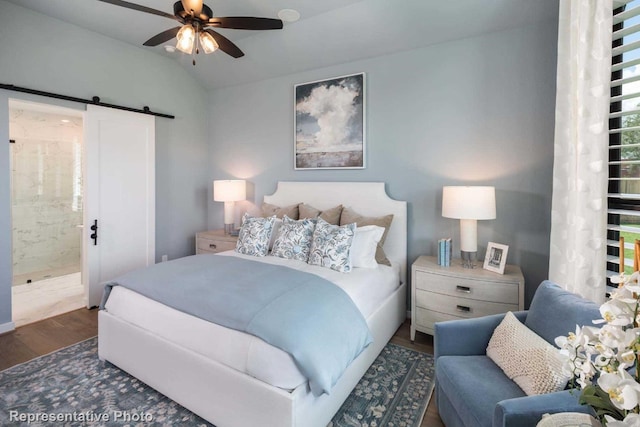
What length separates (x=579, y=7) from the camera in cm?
182

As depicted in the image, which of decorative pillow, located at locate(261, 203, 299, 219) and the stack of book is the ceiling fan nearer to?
decorative pillow, located at locate(261, 203, 299, 219)

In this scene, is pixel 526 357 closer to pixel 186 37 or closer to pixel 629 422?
pixel 629 422

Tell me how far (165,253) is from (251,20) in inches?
131

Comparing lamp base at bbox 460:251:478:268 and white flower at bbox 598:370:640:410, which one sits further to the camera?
lamp base at bbox 460:251:478:268

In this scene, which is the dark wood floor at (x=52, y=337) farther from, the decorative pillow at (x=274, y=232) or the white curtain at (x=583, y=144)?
the decorative pillow at (x=274, y=232)

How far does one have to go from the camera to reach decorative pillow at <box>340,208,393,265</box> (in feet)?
9.84

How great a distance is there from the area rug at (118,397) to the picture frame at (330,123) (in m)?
2.13

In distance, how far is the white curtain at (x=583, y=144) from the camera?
5.61 feet

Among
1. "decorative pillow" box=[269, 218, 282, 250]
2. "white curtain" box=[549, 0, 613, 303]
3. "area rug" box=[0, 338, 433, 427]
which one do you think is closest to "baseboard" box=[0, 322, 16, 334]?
"area rug" box=[0, 338, 433, 427]

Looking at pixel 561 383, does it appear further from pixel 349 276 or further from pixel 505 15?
pixel 505 15

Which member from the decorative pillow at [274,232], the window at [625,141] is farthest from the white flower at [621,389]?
the decorative pillow at [274,232]

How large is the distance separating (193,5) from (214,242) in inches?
109

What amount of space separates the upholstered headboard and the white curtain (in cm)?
138

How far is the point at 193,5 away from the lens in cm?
195
